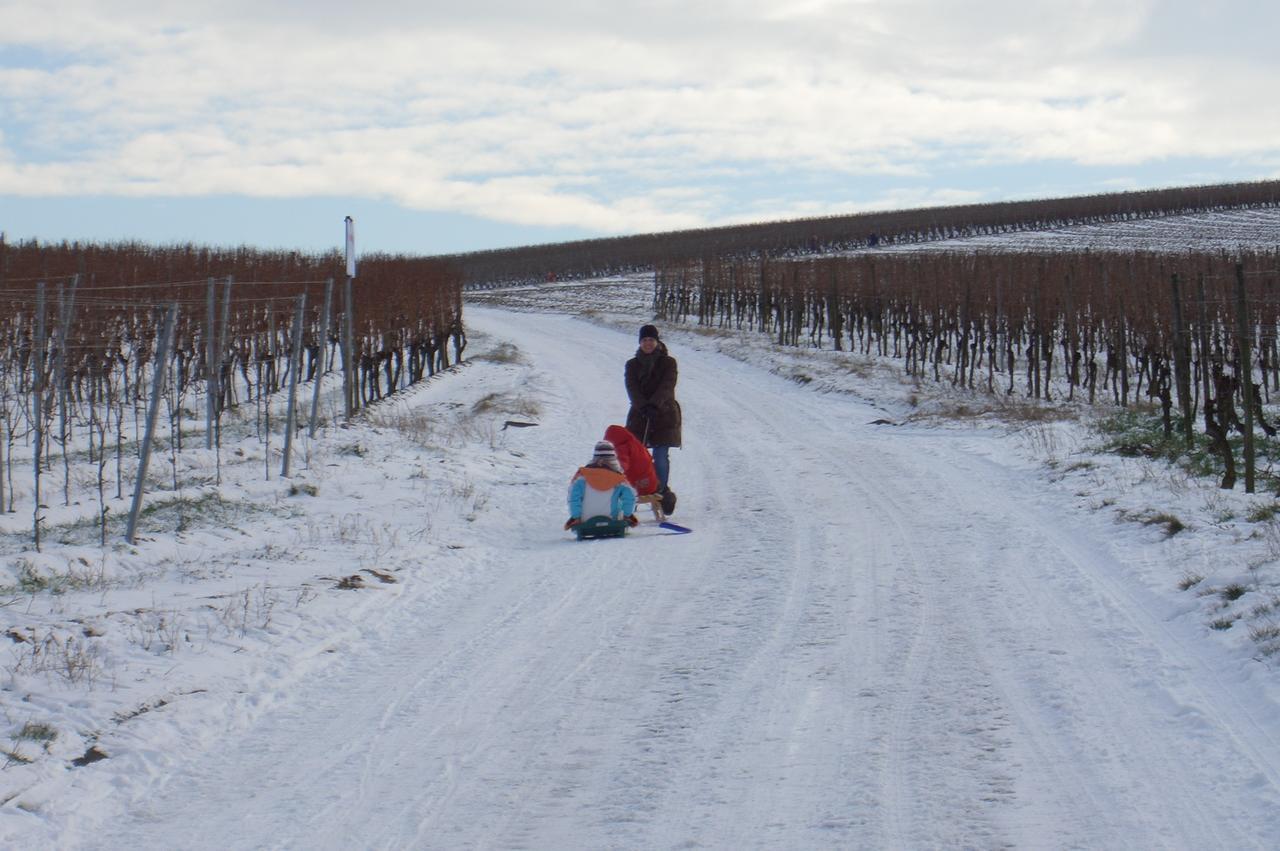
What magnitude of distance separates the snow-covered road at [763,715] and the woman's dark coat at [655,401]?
1.88m

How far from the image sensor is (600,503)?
428 inches

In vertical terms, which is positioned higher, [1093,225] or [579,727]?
[1093,225]

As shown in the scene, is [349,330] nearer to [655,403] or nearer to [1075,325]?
[655,403]

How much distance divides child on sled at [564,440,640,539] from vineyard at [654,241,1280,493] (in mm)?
6251

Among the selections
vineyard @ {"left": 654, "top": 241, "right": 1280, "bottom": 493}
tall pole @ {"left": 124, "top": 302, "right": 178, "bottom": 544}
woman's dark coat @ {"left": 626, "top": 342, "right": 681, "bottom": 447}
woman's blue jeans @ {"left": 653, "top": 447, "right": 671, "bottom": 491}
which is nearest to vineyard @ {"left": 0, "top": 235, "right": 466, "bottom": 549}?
tall pole @ {"left": 124, "top": 302, "right": 178, "bottom": 544}

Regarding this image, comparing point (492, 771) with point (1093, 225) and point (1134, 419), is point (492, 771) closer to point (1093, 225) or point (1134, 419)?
point (1134, 419)

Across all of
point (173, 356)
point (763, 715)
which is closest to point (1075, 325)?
point (173, 356)

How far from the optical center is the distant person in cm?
1223

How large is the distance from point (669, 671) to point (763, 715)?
0.90 metres

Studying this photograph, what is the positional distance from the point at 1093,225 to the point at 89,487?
333 feet

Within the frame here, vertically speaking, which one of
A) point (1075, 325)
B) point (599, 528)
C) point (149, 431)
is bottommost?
point (599, 528)

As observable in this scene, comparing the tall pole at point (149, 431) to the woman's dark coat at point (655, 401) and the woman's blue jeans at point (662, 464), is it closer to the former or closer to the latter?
the woman's dark coat at point (655, 401)

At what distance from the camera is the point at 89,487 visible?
14508 mm

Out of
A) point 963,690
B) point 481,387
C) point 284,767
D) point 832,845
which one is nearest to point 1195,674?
point 963,690
